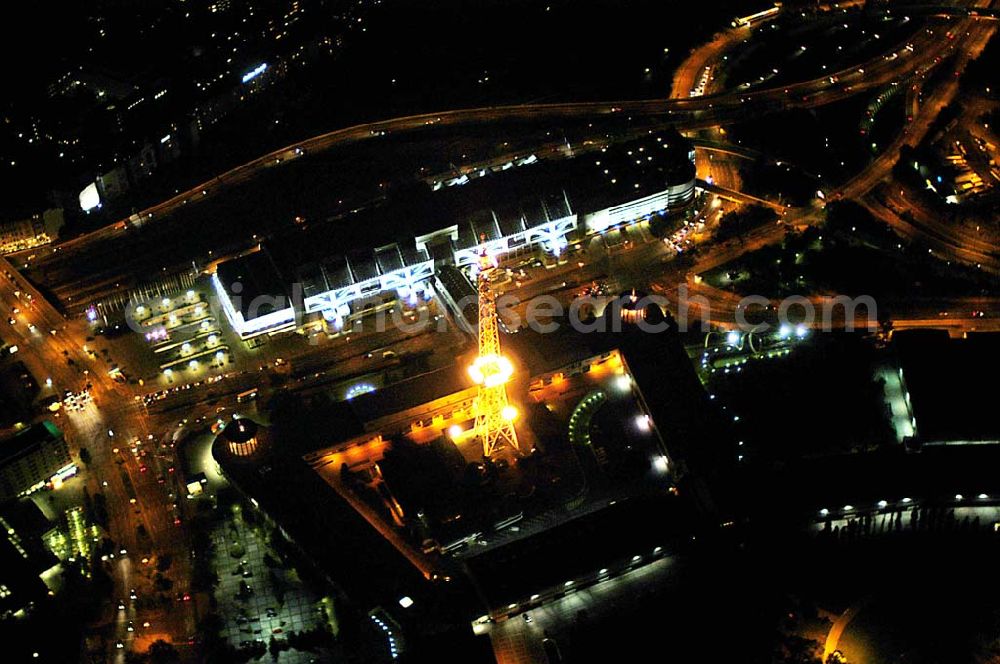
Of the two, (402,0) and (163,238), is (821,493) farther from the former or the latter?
(402,0)

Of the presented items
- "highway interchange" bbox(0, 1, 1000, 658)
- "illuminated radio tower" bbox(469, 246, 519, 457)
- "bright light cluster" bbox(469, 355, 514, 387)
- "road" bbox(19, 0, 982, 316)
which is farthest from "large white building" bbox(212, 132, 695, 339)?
"bright light cluster" bbox(469, 355, 514, 387)

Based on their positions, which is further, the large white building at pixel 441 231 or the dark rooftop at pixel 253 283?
the large white building at pixel 441 231

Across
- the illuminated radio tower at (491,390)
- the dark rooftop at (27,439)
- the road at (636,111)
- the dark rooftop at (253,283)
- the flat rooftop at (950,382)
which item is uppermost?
the road at (636,111)

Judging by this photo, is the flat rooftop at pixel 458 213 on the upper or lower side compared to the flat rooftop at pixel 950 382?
upper

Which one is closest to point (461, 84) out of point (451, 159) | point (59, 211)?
point (451, 159)

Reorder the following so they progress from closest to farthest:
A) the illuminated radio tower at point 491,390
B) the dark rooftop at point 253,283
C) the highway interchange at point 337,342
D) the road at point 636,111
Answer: the highway interchange at point 337,342, the illuminated radio tower at point 491,390, the dark rooftop at point 253,283, the road at point 636,111

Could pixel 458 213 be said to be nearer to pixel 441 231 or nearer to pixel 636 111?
pixel 441 231

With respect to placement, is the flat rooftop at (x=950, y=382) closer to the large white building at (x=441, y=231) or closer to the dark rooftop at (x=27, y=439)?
the large white building at (x=441, y=231)

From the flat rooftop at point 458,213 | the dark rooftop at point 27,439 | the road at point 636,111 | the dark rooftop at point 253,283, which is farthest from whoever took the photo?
the road at point 636,111

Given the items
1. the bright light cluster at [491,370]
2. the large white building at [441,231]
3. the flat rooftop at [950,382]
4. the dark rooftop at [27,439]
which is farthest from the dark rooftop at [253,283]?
the flat rooftop at [950,382]
